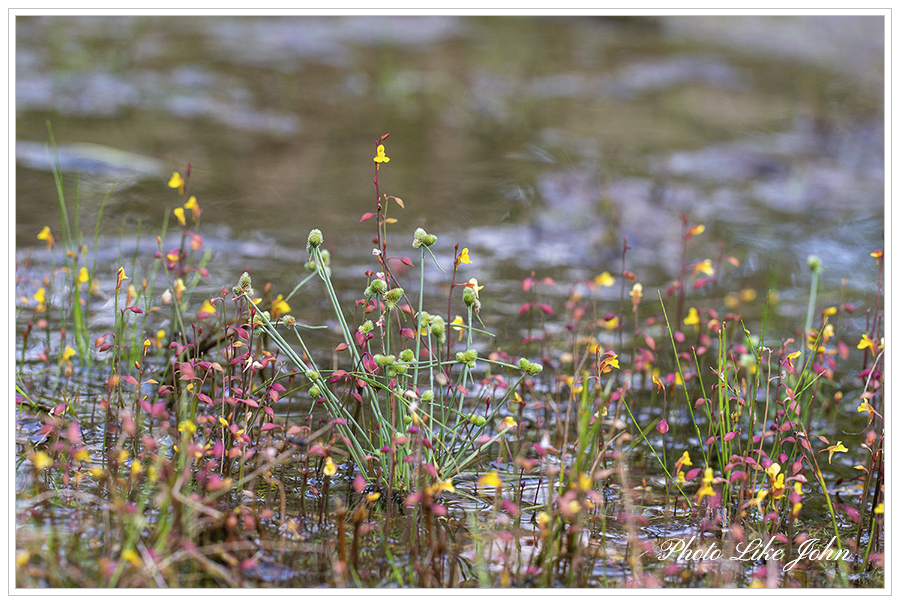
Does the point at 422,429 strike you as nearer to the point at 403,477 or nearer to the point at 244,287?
the point at 403,477

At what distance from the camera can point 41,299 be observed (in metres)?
3.04

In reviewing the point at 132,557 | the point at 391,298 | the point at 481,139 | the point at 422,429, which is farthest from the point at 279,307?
the point at 481,139

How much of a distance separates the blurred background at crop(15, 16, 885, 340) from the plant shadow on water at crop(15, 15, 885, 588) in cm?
24

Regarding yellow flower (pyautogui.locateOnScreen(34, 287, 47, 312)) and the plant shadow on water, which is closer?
the plant shadow on water

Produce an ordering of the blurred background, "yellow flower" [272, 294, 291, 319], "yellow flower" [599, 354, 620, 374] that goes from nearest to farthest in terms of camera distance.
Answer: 1. "yellow flower" [599, 354, 620, 374]
2. "yellow flower" [272, 294, 291, 319]
3. the blurred background

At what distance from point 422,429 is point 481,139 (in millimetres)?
5587

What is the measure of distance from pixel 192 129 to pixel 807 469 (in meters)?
6.12

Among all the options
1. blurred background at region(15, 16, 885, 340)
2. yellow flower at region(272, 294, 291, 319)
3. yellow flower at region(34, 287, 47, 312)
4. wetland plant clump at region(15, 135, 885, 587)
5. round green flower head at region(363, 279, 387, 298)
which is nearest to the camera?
wetland plant clump at region(15, 135, 885, 587)

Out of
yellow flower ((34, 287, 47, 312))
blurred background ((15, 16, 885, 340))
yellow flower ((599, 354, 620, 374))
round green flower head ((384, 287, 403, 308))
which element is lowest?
yellow flower ((599, 354, 620, 374))

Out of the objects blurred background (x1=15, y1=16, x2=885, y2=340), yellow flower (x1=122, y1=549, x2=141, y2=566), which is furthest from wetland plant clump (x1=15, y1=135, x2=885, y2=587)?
blurred background (x1=15, y1=16, x2=885, y2=340)

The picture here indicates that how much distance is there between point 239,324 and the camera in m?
2.74

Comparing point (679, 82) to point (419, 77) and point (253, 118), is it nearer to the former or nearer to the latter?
point (419, 77)

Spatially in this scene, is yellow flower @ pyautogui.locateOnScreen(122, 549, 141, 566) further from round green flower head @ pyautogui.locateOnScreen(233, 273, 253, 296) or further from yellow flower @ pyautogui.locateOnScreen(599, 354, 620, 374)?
yellow flower @ pyautogui.locateOnScreen(599, 354, 620, 374)

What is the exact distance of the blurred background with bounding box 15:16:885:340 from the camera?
5156mm
